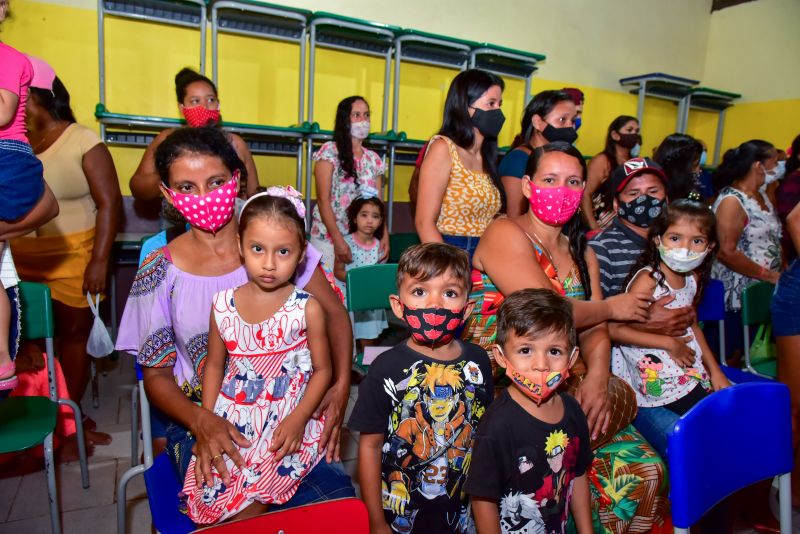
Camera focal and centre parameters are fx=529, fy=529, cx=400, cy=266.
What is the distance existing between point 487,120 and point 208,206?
4.58 ft

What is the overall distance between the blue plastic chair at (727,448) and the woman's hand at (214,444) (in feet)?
3.43

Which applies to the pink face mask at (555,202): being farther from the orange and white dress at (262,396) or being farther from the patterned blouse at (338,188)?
the patterned blouse at (338,188)

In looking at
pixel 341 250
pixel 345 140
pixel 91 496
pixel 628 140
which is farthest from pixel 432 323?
pixel 628 140

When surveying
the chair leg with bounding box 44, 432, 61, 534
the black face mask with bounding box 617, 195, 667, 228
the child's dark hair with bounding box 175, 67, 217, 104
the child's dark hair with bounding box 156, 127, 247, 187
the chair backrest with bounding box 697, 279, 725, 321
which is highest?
the child's dark hair with bounding box 175, 67, 217, 104

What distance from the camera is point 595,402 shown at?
1.63 metres

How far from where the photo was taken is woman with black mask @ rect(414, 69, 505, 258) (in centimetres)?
232

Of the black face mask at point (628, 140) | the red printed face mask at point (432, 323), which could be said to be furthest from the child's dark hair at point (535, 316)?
the black face mask at point (628, 140)

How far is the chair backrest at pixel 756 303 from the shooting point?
2748 mm

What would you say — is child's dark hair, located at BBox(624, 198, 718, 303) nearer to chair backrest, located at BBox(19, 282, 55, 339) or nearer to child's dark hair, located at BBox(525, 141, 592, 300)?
child's dark hair, located at BBox(525, 141, 592, 300)

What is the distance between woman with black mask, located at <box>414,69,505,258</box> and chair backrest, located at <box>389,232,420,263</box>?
187 cm

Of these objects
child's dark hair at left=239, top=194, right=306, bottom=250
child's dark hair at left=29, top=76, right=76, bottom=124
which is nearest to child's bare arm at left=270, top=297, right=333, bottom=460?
child's dark hair at left=239, top=194, right=306, bottom=250

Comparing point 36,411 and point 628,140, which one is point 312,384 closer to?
point 36,411

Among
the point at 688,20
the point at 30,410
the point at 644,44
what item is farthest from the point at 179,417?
the point at 688,20

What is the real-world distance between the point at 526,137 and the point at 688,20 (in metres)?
5.78
